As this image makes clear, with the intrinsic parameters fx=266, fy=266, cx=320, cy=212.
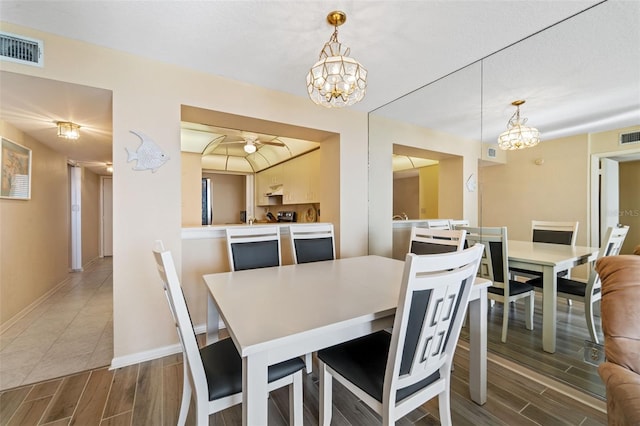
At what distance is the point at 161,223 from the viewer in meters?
2.18

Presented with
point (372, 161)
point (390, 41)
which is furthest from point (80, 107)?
point (372, 161)

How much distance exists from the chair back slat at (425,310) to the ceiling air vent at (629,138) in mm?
1603

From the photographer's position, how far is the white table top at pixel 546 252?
2004 millimetres

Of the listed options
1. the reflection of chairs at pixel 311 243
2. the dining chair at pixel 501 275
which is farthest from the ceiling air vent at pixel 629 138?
the reflection of chairs at pixel 311 243

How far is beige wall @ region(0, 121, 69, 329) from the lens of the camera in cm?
266

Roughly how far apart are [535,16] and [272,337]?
7.91 feet

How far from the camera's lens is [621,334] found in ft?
3.33

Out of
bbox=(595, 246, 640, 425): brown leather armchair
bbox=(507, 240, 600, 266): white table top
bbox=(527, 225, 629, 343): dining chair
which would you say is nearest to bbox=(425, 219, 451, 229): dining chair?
bbox=(507, 240, 600, 266): white table top

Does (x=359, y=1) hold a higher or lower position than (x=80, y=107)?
higher

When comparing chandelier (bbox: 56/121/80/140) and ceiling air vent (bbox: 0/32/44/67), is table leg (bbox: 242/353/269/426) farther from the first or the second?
chandelier (bbox: 56/121/80/140)

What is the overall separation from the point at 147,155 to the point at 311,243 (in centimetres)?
154

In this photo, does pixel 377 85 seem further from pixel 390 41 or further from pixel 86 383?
pixel 86 383

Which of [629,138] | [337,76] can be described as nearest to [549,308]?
[629,138]

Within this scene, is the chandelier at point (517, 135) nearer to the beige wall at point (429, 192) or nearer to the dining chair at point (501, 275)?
the dining chair at point (501, 275)
